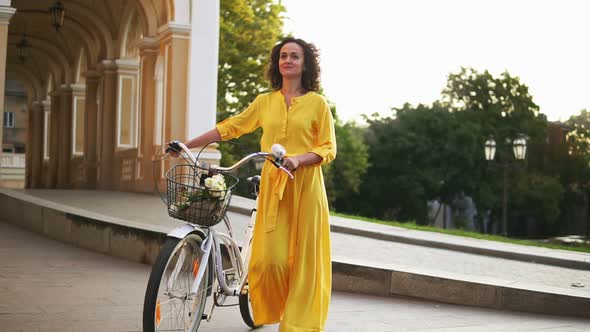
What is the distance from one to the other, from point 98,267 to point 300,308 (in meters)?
4.38

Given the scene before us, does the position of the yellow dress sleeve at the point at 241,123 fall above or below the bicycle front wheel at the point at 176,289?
above

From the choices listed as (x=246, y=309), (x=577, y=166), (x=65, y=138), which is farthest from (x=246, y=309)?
(x=577, y=166)

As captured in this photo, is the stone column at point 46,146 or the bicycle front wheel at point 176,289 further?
the stone column at point 46,146

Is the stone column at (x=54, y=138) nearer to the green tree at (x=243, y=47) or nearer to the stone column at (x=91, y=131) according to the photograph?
the stone column at (x=91, y=131)

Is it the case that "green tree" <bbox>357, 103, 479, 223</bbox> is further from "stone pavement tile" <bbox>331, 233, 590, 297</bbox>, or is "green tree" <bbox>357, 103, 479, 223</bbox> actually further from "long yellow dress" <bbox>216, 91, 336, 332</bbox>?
"long yellow dress" <bbox>216, 91, 336, 332</bbox>

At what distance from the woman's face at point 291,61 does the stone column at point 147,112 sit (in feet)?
50.4

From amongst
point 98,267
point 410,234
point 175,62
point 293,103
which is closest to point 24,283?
point 98,267

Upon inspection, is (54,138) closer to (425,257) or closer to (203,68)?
(203,68)

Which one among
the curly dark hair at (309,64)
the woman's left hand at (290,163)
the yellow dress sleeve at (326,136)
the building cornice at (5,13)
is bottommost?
the woman's left hand at (290,163)

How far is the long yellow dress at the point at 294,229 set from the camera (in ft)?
16.7

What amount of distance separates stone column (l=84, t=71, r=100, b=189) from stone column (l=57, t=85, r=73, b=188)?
11.2 feet

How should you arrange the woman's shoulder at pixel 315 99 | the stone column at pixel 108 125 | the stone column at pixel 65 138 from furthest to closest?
the stone column at pixel 65 138 → the stone column at pixel 108 125 → the woman's shoulder at pixel 315 99

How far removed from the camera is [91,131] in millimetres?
26672

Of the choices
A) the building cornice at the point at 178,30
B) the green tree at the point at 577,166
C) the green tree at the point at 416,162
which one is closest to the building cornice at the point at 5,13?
the building cornice at the point at 178,30
